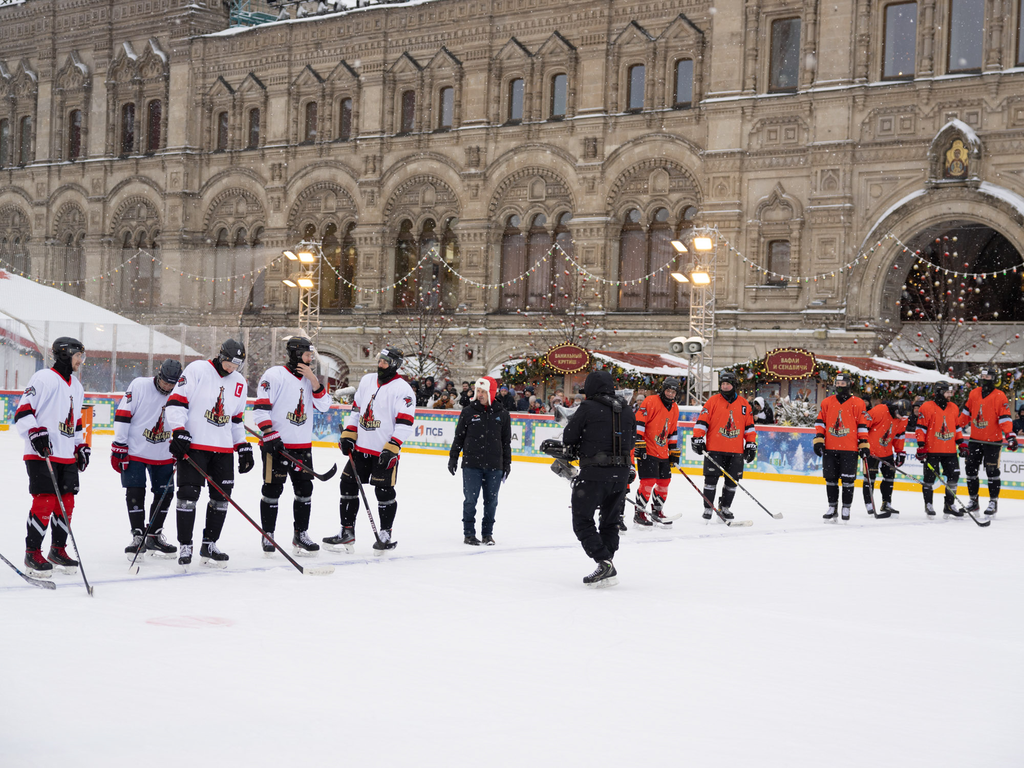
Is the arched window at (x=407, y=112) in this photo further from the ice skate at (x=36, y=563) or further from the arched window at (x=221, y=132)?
the ice skate at (x=36, y=563)

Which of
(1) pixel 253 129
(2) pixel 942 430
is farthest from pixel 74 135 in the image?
(2) pixel 942 430

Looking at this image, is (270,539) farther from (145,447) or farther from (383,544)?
(145,447)

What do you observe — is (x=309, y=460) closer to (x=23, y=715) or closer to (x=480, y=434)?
(x=480, y=434)

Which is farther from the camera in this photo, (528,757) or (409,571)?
(409,571)

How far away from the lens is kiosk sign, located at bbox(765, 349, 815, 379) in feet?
82.3

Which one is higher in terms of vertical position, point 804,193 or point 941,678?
point 804,193

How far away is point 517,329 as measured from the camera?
34.3m

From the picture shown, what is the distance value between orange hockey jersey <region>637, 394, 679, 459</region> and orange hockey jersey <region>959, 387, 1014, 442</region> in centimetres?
437

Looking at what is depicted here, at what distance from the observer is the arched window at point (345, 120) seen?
1489 inches

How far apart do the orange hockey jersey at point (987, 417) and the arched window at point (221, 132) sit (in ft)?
95.3

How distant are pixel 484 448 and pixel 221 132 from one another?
30.8m

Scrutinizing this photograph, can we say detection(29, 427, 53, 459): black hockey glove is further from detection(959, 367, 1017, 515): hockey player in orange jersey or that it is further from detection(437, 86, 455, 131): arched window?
detection(437, 86, 455, 131): arched window

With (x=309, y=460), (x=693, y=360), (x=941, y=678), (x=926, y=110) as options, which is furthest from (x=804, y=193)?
(x=941, y=678)

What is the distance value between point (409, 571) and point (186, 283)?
32.6 meters
